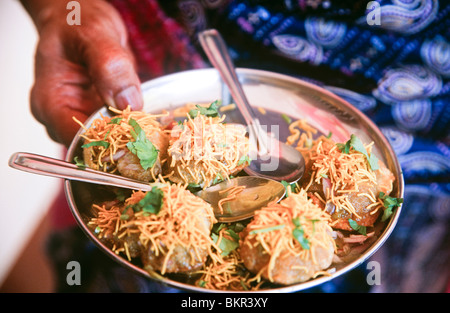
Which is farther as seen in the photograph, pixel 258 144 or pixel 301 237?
pixel 258 144

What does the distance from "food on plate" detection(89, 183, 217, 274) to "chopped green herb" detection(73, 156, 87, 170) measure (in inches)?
9.1

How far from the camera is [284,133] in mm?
1619

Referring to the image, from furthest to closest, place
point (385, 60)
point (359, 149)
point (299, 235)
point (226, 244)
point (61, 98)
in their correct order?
point (385, 60) → point (61, 98) → point (359, 149) → point (226, 244) → point (299, 235)

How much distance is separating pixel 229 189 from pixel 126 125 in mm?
A: 422

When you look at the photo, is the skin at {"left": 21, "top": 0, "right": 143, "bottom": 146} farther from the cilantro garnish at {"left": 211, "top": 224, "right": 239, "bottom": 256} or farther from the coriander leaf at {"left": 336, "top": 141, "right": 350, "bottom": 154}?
the coriander leaf at {"left": 336, "top": 141, "right": 350, "bottom": 154}

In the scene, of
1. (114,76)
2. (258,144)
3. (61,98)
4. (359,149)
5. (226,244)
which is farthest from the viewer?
(61,98)

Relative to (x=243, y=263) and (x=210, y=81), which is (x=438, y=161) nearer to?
(x=210, y=81)

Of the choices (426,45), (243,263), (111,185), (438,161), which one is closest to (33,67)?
(111,185)

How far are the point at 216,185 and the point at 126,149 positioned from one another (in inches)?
13.2

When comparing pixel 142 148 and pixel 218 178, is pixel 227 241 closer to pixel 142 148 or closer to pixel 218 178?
pixel 218 178

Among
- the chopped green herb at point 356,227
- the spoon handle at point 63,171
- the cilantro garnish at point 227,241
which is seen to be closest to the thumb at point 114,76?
the spoon handle at point 63,171

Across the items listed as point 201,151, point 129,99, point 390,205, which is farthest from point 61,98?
point 390,205

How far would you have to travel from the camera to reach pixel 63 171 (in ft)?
3.87

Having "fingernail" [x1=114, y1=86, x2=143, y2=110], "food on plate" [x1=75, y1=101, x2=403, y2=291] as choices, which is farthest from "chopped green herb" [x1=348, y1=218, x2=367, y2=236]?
"fingernail" [x1=114, y1=86, x2=143, y2=110]
